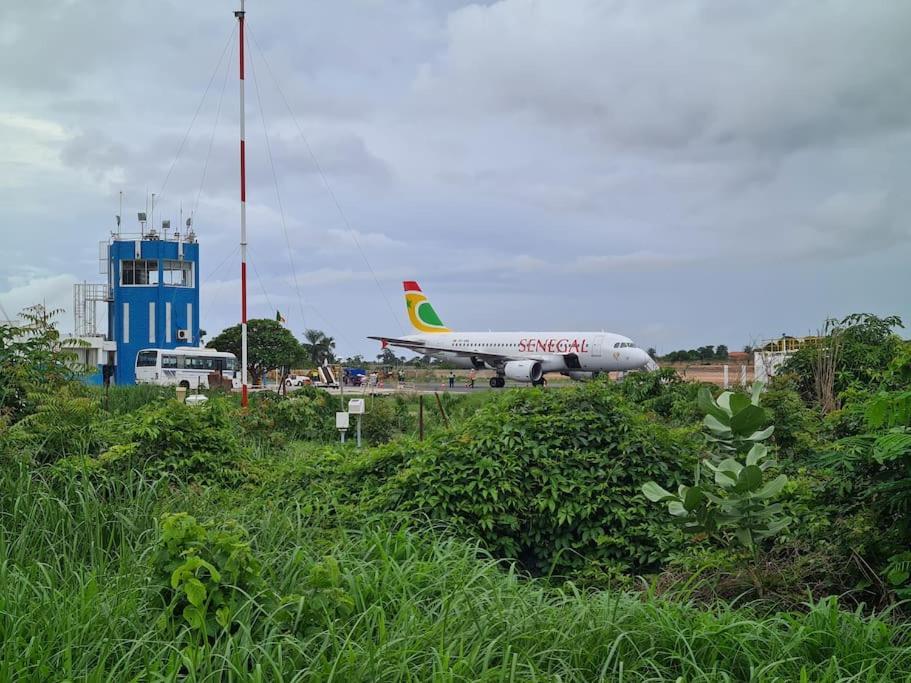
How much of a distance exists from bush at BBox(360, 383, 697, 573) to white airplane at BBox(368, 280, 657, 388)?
26411 millimetres

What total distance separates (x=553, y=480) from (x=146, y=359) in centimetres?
3965

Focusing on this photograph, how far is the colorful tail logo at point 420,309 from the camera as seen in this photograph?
2026 inches

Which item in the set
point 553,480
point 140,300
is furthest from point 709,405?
point 140,300

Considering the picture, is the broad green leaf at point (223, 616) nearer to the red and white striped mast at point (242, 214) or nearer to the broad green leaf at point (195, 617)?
the broad green leaf at point (195, 617)

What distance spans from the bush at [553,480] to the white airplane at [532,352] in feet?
86.6

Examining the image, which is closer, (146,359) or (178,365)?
(178,365)

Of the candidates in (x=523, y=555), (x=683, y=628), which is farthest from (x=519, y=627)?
(x=523, y=555)

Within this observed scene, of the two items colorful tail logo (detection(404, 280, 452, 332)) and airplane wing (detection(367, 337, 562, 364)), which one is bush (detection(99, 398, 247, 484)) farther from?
colorful tail logo (detection(404, 280, 452, 332))

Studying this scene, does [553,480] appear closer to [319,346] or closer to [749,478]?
[749,478]

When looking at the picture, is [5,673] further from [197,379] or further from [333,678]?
[197,379]

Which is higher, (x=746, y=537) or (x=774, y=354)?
(x=774, y=354)

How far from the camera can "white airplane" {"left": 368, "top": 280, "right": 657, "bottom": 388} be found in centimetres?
3641

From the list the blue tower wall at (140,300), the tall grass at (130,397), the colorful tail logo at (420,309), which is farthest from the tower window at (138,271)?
the tall grass at (130,397)

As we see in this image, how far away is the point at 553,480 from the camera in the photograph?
19.4 ft
